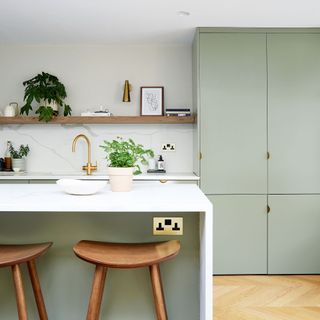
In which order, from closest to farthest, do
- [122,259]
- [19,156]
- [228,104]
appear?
[122,259] < [228,104] < [19,156]

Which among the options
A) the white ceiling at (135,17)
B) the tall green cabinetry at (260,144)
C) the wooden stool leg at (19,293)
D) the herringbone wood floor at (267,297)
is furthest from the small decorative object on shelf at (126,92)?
the wooden stool leg at (19,293)

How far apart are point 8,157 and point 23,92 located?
2.34 ft

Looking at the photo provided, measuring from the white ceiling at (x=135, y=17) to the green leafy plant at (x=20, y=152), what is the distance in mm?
1113

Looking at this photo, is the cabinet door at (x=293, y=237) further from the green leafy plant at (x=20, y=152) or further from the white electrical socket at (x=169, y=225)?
the green leafy plant at (x=20, y=152)

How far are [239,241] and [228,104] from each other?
1234 mm

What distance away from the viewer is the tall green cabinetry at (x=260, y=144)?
10.6ft

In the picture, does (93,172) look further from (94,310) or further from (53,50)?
(94,310)

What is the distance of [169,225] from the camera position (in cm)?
178

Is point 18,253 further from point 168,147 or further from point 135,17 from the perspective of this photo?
point 168,147

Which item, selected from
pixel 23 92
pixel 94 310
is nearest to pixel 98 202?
pixel 94 310

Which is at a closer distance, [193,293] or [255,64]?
[193,293]

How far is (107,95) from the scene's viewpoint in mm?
3889

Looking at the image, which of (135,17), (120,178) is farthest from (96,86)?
(120,178)

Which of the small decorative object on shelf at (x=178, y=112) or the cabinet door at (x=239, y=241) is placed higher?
the small decorative object on shelf at (x=178, y=112)
